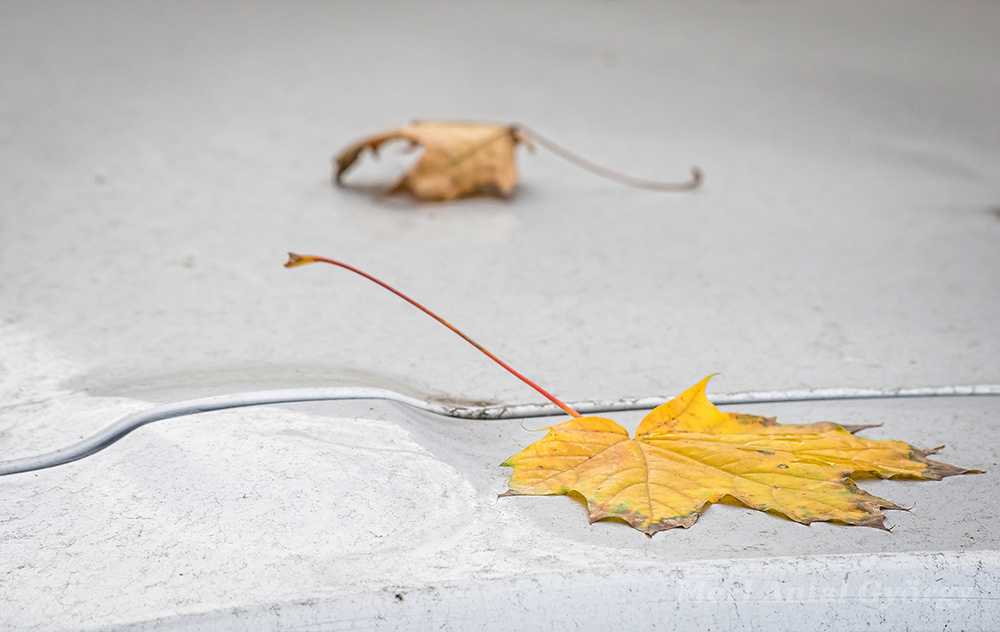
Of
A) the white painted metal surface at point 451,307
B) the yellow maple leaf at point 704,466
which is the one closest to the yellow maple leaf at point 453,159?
the white painted metal surface at point 451,307

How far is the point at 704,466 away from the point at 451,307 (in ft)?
1.44

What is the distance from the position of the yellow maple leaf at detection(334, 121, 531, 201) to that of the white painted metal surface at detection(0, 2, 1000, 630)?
38 millimetres

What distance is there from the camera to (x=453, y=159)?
138cm

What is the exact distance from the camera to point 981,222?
135 centimetres

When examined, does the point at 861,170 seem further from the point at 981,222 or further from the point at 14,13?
the point at 14,13

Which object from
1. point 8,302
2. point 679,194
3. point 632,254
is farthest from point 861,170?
point 8,302

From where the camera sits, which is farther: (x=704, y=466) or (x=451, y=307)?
(x=451, y=307)

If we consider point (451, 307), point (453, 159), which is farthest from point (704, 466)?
point (453, 159)

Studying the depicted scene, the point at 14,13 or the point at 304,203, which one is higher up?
the point at 14,13

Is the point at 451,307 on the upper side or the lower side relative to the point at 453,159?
lower

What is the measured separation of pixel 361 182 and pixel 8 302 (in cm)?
65

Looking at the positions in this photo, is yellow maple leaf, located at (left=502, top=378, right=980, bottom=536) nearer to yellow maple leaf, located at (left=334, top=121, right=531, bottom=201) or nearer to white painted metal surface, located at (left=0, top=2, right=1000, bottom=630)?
white painted metal surface, located at (left=0, top=2, right=1000, bottom=630)

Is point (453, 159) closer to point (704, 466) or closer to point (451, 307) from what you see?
point (451, 307)

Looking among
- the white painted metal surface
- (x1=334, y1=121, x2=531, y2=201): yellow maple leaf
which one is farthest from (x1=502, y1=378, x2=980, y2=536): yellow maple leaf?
(x1=334, y1=121, x2=531, y2=201): yellow maple leaf
